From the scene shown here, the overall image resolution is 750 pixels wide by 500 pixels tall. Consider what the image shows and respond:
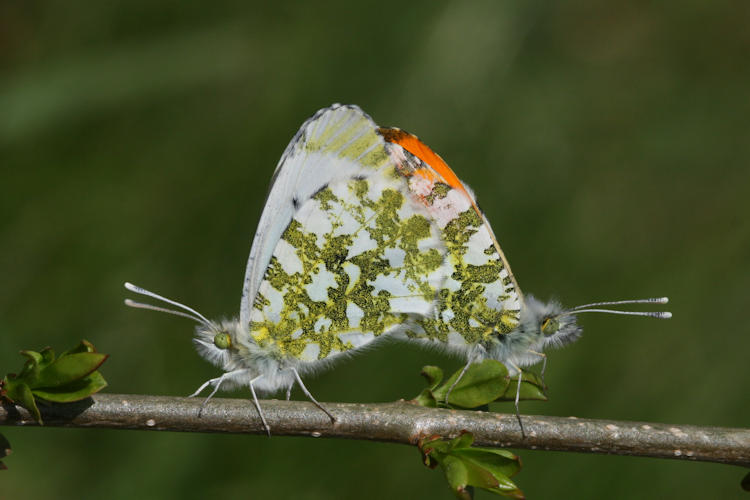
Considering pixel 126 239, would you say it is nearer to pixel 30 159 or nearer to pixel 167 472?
pixel 30 159

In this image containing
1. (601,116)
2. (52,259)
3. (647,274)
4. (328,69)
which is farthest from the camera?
(601,116)

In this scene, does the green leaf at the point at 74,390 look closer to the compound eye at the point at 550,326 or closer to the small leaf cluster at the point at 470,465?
the small leaf cluster at the point at 470,465

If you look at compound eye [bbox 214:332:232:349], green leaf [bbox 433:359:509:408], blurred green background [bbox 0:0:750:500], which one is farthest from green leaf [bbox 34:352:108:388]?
blurred green background [bbox 0:0:750:500]

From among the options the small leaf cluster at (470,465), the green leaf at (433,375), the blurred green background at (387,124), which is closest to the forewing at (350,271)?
the green leaf at (433,375)

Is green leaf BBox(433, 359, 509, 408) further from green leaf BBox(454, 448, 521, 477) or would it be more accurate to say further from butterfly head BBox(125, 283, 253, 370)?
butterfly head BBox(125, 283, 253, 370)

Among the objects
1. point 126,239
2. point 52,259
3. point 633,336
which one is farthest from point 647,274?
point 52,259

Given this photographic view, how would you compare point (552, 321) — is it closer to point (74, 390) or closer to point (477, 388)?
point (477, 388)
